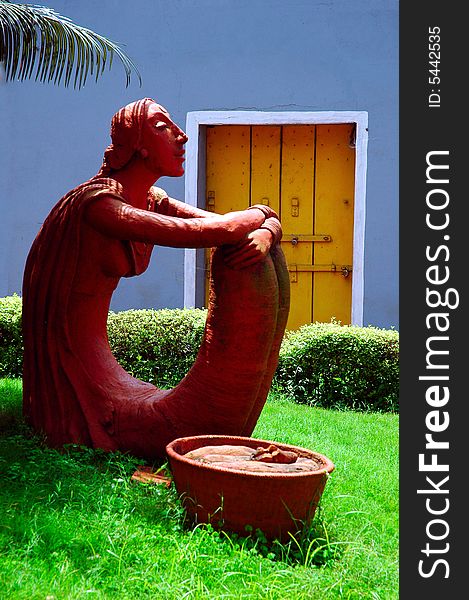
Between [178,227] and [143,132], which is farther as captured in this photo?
[143,132]

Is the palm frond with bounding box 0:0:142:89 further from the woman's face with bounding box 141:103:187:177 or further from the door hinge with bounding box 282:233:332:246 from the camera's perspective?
the door hinge with bounding box 282:233:332:246

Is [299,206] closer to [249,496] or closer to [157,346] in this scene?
[157,346]

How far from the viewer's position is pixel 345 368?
771cm

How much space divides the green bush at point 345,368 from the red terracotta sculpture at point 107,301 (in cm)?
305

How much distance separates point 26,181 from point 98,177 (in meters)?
4.69

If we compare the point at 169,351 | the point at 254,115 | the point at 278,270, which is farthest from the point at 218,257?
the point at 254,115

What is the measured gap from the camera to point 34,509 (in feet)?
12.3

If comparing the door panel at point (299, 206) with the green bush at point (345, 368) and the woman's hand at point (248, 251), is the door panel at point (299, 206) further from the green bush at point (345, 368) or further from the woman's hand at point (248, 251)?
the woman's hand at point (248, 251)

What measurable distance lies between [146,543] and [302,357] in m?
4.37

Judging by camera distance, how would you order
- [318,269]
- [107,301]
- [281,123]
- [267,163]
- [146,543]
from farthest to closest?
[267,163] → [318,269] → [281,123] → [107,301] → [146,543]

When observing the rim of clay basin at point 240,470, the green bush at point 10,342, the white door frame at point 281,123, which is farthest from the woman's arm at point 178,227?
the white door frame at point 281,123

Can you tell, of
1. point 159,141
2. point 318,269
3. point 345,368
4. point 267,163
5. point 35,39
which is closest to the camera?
point 159,141

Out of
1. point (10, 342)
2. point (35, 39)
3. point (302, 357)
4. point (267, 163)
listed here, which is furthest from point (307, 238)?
point (35, 39)

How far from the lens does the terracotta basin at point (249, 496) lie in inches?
140
